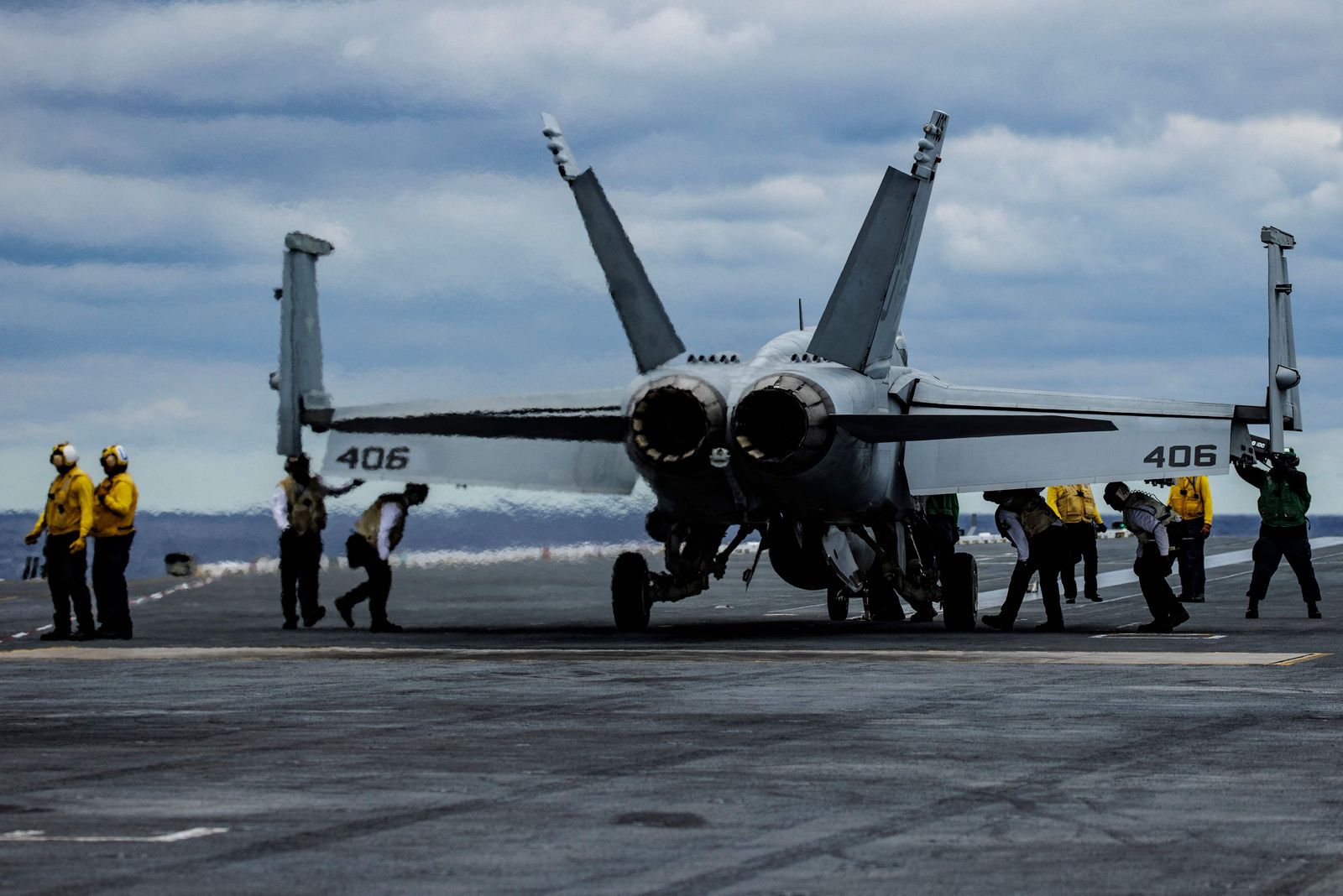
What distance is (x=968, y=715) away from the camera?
40.5ft

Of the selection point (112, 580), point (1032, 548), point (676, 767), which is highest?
point (112, 580)

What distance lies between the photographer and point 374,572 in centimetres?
2370

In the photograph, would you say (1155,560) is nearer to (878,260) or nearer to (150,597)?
(878,260)

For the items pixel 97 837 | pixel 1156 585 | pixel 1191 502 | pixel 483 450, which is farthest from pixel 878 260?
pixel 97 837

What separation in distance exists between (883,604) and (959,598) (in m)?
2.13

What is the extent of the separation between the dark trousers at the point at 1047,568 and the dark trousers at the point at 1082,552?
0.22 m

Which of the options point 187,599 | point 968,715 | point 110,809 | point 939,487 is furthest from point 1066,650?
point 187,599

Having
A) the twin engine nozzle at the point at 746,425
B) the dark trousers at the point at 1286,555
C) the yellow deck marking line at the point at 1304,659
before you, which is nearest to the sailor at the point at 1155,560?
the dark trousers at the point at 1286,555

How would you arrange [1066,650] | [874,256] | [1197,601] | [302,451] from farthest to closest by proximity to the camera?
[1197,601] < [302,451] < [874,256] < [1066,650]

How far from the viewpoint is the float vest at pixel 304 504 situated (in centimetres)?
2498

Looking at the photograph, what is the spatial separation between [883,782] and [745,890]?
278 centimetres

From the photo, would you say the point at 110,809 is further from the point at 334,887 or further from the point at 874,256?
the point at 874,256

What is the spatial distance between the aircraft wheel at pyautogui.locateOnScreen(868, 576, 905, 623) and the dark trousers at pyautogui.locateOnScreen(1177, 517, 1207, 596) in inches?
214

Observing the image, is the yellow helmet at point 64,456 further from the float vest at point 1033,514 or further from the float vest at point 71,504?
the float vest at point 1033,514
